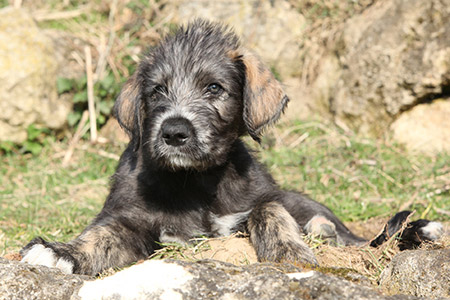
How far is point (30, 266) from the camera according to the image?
2.57 metres

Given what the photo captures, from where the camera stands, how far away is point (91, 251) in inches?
131

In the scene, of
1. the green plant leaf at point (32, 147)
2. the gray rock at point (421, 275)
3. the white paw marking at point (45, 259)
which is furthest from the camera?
the green plant leaf at point (32, 147)

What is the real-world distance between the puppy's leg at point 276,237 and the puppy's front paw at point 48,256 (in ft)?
3.82

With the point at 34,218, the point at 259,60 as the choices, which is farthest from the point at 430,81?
the point at 34,218

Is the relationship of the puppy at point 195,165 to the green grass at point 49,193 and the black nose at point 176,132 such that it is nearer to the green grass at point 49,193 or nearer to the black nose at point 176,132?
the black nose at point 176,132

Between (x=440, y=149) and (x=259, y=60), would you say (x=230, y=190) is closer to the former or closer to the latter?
(x=259, y=60)

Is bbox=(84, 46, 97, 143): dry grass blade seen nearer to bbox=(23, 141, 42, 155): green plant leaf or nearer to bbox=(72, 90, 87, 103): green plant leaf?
bbox=(72, 90, 87, 103): green plant leaf

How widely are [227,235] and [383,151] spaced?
365cm

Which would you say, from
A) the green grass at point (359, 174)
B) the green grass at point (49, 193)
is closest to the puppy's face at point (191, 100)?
the green grass at point (49, 193)

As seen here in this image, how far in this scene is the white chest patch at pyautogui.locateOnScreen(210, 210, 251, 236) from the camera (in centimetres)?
382

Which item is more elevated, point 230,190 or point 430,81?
point 430,81

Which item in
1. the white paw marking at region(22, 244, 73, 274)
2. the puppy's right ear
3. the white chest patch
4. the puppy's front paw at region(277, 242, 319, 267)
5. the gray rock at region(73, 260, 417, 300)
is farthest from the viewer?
the puppy's right ear

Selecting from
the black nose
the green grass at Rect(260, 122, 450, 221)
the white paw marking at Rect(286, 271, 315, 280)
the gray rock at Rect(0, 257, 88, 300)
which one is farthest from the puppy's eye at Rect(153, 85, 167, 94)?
the green grass at Rect(260, 122, 450, 221)

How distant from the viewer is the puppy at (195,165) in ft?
11.2
